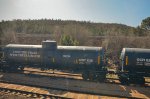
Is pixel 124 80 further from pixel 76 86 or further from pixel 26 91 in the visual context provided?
pixel 26 91

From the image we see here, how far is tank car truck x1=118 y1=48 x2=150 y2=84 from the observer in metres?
19.9

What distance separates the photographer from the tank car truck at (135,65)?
19.9 meters

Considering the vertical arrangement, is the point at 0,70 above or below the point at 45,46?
below

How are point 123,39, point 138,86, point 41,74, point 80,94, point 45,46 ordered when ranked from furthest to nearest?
point 123,39, point 41,74, point 45,46, point 138,86, point 80,94

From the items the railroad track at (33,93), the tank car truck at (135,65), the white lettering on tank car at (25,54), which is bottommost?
the railroad track at (33,93)

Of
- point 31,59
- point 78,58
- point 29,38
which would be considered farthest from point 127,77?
point 29,38

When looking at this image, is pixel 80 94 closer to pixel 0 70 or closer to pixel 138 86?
pixel 138 86

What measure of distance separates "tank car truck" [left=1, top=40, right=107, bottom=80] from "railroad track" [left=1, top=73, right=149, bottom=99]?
1.42 metres

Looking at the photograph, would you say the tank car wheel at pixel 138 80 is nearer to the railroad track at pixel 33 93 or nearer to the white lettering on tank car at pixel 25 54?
the railroad track at pixel 33 93

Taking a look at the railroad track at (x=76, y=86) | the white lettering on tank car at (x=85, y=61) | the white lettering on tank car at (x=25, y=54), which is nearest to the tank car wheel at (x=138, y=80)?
the railroad track at (x=76, y=86)

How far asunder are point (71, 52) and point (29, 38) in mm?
44209

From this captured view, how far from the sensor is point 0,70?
2619 centimetres

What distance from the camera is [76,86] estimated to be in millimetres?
19750

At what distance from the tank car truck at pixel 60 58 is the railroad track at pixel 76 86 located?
55.8 inches
